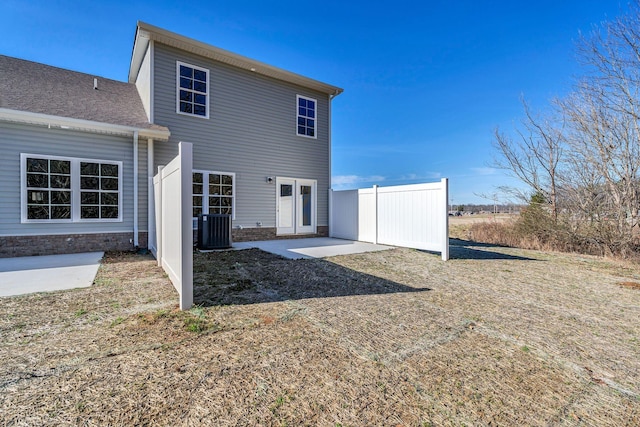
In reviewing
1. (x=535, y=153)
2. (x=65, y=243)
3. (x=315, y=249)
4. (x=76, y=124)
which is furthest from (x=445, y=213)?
(x=65, y=243)

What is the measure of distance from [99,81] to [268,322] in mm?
10908

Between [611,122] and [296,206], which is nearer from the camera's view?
[611,122]

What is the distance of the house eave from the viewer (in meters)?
8.01

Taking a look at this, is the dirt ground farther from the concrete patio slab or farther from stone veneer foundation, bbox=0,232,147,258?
stone veneer foundation, bbox=0,232,147,258

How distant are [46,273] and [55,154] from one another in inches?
136

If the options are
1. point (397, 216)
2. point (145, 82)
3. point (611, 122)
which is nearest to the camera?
point (611, 122)

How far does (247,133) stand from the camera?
9.89 metres

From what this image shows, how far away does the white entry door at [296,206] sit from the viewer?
10609 millimetres

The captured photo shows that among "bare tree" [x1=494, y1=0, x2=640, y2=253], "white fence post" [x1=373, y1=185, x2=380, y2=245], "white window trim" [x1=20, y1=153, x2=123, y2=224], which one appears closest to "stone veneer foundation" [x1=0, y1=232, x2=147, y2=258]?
"white window trim" [x1=20, y1=153, x2=123, y2=224]

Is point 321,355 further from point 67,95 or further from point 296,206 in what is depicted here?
point 67,95

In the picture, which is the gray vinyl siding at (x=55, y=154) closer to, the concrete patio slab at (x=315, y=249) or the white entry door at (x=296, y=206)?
the concrete patio slab at (x=315, y=249)

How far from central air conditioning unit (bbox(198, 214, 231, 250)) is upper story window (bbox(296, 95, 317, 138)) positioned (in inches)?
185

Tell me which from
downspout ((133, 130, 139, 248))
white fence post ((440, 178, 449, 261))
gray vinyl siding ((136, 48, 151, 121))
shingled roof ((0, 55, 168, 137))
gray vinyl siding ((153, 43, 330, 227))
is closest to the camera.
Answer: shingled roof ((0, 55, 168, 137))

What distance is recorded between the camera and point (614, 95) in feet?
27.4
